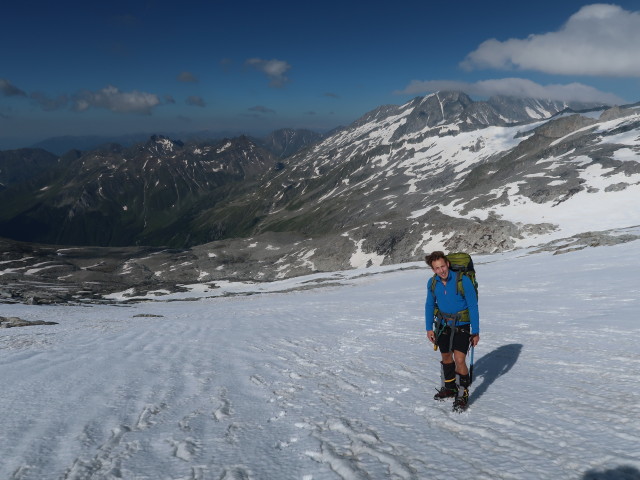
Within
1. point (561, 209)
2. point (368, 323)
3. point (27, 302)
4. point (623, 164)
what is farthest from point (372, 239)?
point (368, 323)

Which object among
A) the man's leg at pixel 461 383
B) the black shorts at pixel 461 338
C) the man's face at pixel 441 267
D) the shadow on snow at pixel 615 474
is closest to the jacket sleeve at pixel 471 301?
the black shorts at pixel 461 338

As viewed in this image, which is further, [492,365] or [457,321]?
[492,365]

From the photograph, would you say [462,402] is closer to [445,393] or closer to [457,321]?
[445,393]

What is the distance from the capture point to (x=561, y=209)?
272ft

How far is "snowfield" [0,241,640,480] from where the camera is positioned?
5629mm

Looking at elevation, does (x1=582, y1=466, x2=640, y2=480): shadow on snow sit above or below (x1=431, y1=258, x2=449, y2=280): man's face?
below

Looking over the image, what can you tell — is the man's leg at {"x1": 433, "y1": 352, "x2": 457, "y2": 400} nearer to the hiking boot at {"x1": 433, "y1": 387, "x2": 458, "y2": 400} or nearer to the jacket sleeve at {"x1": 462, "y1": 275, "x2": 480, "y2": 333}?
the hiking boot at {"x1": 433, "y1": 387, "x2": 458, "y2": 400}

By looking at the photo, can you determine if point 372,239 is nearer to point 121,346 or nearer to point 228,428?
point 121,346

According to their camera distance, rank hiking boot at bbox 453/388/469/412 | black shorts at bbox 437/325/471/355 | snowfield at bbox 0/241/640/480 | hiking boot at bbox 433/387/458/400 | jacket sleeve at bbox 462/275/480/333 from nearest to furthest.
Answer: snowfield at bbox 0/241/640/480
hiking boot at bbox 453/388/469/412
jacket sleeve at bbox 462/275/480/333
black shorts at bbox 437/325/471/355
hiking boot at bbox 433/387/458/400

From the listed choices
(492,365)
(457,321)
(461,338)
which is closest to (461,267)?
(457,321)

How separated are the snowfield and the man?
64 centimetres

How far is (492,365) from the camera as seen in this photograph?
10359mm

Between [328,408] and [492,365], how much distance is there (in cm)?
504

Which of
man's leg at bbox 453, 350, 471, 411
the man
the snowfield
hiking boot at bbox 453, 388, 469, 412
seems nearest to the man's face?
the man
